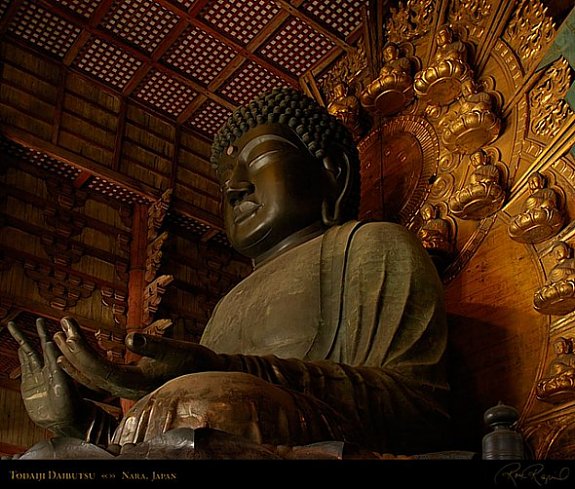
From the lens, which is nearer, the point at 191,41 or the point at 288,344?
the point at 288,344

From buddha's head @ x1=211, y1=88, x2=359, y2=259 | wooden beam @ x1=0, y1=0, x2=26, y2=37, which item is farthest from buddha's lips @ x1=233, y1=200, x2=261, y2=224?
wooden beam @ x1=0, y1=0, x2=26, y2=37

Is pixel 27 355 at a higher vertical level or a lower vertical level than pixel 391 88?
lower

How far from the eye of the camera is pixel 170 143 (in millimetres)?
6445

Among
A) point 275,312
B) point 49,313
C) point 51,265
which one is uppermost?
point 51,265

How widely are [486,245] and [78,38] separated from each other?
3020 mm

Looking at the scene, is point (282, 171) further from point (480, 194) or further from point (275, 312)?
point (480, 194)

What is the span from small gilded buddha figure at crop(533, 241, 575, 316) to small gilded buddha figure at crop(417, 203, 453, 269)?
1.77 ft

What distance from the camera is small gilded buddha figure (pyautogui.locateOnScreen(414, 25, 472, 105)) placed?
3945 mm

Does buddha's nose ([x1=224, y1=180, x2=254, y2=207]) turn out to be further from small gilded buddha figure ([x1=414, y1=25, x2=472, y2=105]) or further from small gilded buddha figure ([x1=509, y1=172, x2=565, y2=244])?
small gilded buddha figure ([x1=509, y1=172, x2=565, y2=244])

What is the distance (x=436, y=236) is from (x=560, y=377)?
861 millimetres

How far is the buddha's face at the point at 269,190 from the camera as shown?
12.3ft

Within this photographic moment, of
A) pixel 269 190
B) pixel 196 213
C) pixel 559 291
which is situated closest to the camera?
pixel 559 291

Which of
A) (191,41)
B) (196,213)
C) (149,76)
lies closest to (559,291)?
(191,41)

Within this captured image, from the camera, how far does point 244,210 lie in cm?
381
